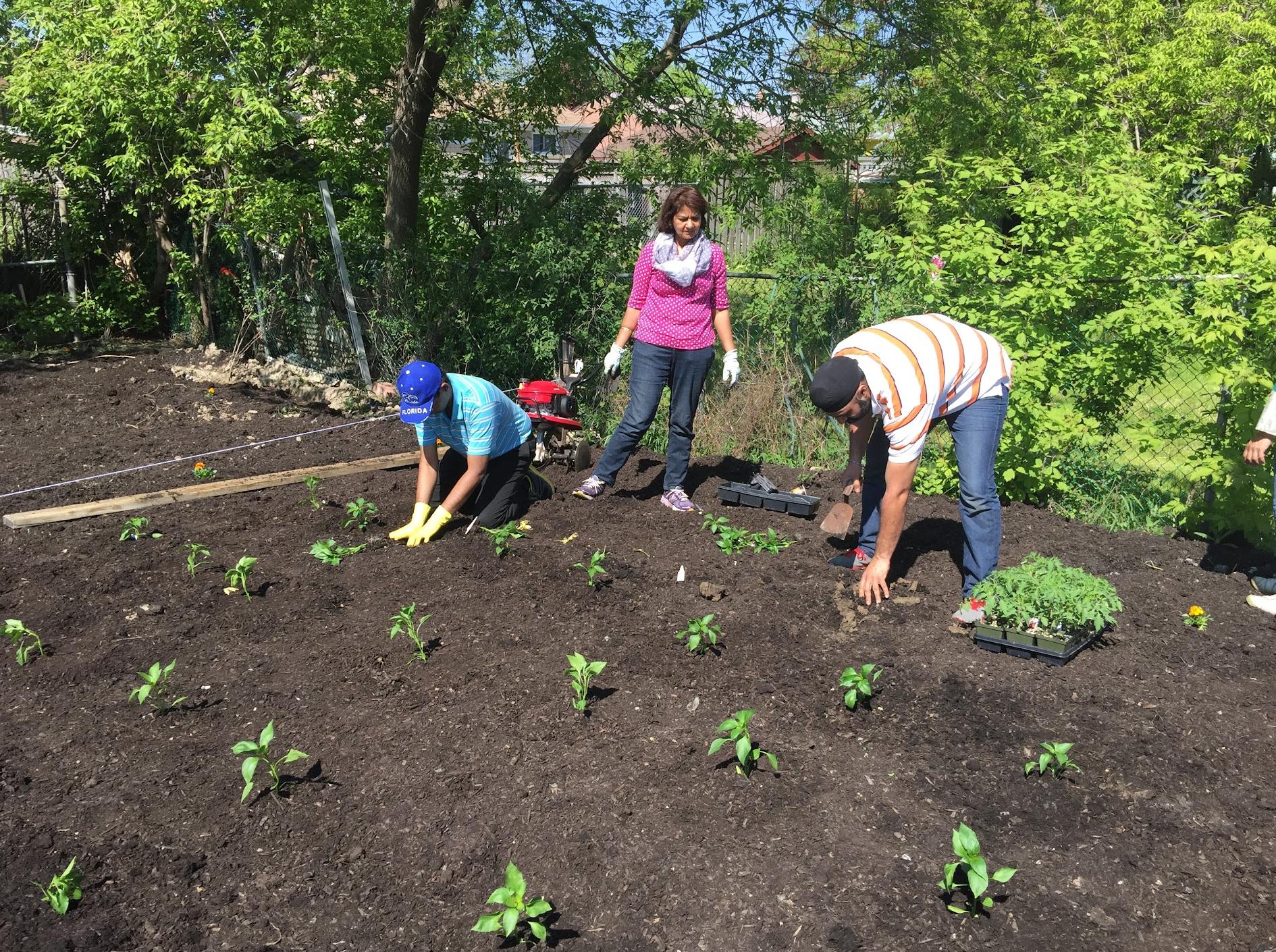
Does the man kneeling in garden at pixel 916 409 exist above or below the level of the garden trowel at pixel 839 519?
above

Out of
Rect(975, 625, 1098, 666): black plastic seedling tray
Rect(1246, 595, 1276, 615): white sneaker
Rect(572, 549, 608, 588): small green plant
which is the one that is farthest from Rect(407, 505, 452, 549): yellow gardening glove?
Rect(1246, 595, 1276, 615): white sneaker

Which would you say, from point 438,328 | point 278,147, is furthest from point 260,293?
point 438,328

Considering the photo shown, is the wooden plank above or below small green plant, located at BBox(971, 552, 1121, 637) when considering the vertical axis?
below

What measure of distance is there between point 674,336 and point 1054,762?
3.22 m

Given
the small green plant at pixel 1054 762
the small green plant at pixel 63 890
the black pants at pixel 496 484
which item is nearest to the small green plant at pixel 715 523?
the black pants at pixel 496 484

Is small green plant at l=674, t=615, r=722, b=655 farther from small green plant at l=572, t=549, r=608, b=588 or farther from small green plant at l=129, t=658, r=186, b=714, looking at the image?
small green plant at l=129, t=658, r=186, b=714

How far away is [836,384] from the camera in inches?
153

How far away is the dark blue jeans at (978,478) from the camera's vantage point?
14.5 ft

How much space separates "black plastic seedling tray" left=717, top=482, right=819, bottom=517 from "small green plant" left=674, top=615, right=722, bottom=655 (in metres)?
1.74

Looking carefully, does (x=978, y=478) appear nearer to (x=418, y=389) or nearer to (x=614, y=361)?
(x=614, y=361)

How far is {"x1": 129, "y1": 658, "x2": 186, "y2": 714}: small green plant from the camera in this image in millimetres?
3738

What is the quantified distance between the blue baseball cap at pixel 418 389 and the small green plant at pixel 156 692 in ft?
5.29

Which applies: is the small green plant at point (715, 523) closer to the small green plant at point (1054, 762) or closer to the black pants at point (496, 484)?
the black pants at point (496, 484)

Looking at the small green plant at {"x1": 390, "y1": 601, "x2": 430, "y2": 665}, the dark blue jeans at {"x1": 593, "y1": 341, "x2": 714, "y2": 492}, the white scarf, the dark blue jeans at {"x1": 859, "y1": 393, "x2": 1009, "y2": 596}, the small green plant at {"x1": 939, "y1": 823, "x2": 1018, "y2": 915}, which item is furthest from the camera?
the dark blue jeans at {"x1": 593, "y1": 341, "x2": 714, "y2": 492}
